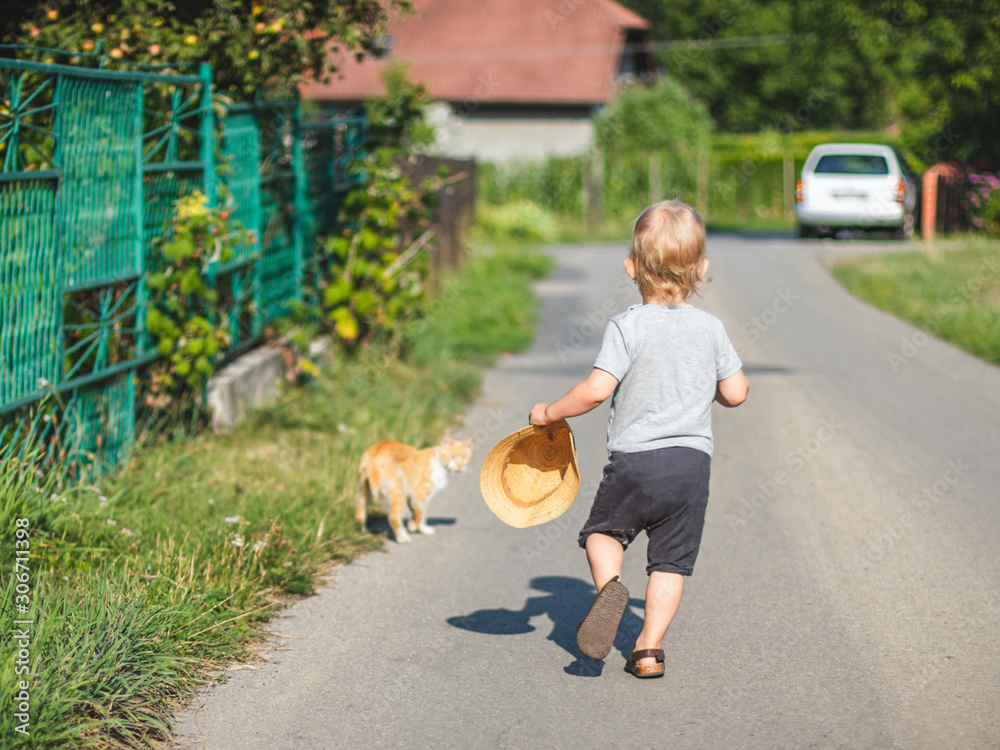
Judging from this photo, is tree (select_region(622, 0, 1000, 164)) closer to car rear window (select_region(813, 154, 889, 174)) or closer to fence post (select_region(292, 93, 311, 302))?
car rear window (select_region(813, 154, 889, 174))

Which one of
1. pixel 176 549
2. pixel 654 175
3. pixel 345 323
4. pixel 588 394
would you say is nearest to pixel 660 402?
pixel 588 394

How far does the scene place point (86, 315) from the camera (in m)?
5.48

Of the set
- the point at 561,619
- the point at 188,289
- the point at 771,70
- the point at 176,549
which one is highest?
the point at 771,70

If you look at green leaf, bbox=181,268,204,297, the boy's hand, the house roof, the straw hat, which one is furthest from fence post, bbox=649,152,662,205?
the boy's hand

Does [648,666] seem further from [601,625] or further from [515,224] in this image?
[515,224]

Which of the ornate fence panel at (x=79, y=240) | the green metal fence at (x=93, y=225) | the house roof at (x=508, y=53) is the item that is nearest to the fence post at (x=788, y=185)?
the house roof at (x=508, y=53)

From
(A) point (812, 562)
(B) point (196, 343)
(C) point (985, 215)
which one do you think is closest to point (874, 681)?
(A) point (812, 562)

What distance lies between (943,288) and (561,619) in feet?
34.7

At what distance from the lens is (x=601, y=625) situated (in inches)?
136

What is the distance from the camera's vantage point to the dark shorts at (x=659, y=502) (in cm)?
355

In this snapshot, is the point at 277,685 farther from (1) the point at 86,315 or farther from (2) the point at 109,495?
(1) the point at 86,315

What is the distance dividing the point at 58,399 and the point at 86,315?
2.12ft

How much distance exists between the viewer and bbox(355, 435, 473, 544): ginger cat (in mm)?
5207

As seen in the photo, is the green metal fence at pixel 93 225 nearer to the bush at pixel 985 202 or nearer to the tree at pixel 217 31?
the tree at pixel 217 31
